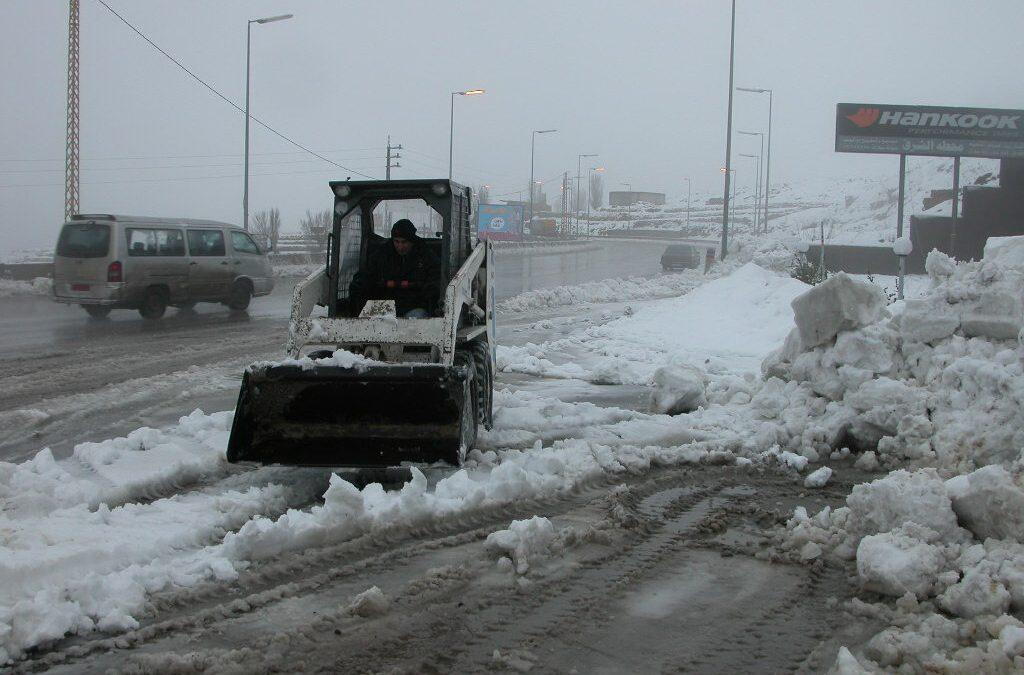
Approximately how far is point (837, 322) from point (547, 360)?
5.26 metres

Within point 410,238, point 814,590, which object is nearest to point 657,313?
point 410,238

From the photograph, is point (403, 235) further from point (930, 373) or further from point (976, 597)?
point (976, 597)

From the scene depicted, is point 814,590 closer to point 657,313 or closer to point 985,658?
point 985,658

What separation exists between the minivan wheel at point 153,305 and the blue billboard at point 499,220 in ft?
111

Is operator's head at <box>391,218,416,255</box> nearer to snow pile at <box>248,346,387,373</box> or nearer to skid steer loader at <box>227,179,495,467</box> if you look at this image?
skid steer loader at <box>227,179,495,467</box>

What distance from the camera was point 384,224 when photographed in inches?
337

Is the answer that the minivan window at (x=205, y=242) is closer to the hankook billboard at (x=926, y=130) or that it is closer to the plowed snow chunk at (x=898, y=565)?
the plowed snow chunk at (x=898, y=565)

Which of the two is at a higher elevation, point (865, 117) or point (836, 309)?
point (865, 117)

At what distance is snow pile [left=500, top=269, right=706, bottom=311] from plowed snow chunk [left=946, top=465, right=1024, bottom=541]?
18.3 metres

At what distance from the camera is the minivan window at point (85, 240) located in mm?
17906

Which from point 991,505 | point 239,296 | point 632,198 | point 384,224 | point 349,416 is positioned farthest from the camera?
point 632,198

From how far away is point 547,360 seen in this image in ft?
45.0

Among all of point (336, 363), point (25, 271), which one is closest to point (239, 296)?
point (25, 271)

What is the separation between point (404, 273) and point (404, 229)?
0.38m
